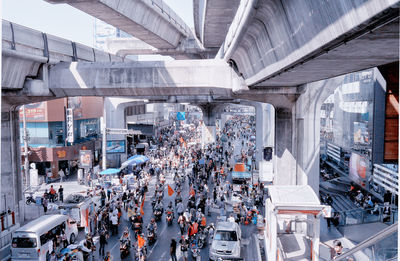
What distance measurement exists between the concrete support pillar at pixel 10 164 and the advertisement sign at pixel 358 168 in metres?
22.1

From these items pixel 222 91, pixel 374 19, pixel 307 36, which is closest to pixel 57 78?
pixel 222 91

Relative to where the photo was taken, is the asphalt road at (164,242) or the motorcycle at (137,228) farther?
the motorcycle at (137,228)

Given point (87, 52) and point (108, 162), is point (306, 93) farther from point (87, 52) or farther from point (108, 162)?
point (108, 162)

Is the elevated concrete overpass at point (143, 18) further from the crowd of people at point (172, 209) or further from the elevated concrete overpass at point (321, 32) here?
the crowd of people at point (172, 209)

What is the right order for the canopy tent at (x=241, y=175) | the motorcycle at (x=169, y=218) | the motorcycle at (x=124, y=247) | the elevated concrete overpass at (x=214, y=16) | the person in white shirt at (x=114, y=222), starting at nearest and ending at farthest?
the motorcycle at (x=124, y=247) < the elevated concrete overpass at (x=214, y=16) < the person in white shirt at (x=114, y=222) < the motorcycle at (x=169, y=218) < the canopy tent at (x=241, y=175)

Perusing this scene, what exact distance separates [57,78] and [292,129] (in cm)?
1197

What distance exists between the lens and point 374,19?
3725 millimetres

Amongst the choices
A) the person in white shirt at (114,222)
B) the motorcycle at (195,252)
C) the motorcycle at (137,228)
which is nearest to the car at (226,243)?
the motorcycle at (195,252)

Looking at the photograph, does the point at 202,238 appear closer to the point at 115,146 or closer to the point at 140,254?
the point at 140,254

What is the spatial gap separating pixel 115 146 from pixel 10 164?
15669mm

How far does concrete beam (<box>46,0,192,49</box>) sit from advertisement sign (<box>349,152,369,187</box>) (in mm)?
16476

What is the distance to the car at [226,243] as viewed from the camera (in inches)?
559

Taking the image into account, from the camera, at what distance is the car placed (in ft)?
46.5

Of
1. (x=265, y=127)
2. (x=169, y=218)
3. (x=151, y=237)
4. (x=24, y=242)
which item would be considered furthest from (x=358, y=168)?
(x=24, y=242)
